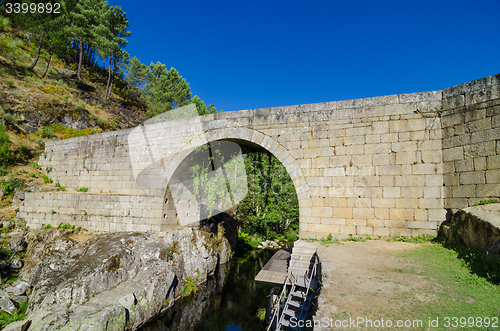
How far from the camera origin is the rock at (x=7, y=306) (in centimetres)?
708

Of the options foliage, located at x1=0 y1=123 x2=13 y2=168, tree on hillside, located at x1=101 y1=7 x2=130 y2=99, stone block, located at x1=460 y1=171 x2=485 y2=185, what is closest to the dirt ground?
stone block, located at x1=460 y1=171 x2=485 y2=185

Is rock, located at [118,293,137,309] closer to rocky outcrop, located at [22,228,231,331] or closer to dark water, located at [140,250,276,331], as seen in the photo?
rocky outcrop, located at [22,228,231,331]

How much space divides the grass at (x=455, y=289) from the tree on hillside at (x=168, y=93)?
21350mm

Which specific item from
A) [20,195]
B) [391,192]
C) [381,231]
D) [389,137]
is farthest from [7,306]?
[389,137]

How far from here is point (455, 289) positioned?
3092 mm

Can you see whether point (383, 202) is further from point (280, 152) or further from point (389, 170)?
point (280, 152)

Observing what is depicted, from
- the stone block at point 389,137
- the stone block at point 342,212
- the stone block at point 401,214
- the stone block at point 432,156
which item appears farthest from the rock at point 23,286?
the stone block at point 432,156

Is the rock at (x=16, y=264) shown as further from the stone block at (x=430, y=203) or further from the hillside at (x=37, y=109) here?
the stone block at (x=430, y=203)

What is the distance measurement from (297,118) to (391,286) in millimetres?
4616

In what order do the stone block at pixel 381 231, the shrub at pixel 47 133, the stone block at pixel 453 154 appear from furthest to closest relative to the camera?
the shrub at pixel 47 133, the stone block at pixel 381 231, the stone block at pixel 453 154

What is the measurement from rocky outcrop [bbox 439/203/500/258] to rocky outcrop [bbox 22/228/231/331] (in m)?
7.45

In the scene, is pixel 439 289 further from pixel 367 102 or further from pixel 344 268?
pixel 367 102

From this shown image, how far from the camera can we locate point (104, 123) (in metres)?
18.7

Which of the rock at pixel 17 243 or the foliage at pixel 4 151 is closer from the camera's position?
the rock at pixel 17 243
